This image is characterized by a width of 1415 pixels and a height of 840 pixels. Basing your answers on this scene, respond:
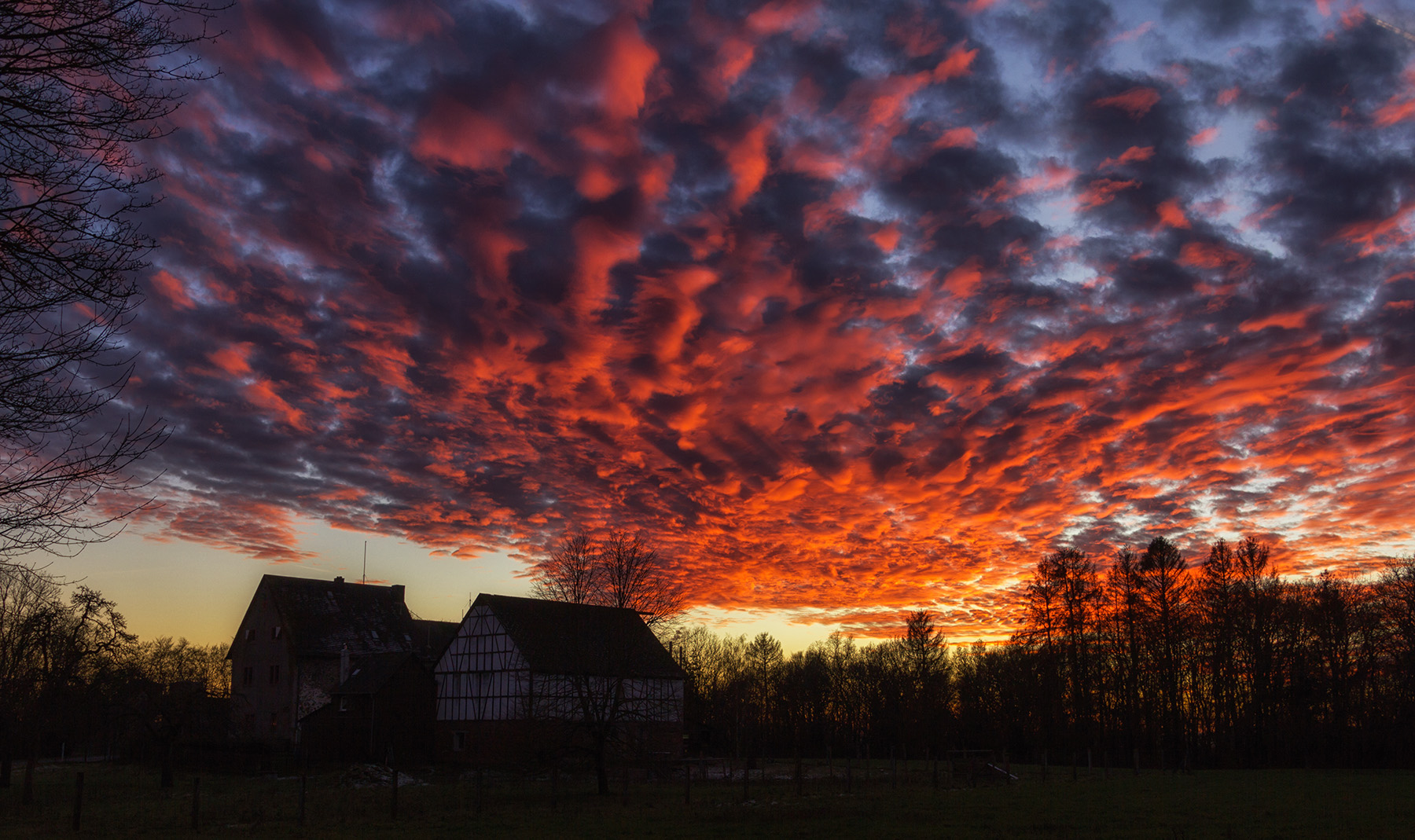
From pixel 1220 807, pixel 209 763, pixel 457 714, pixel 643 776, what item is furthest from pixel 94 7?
pixel 209 763

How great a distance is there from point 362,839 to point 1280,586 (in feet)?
197

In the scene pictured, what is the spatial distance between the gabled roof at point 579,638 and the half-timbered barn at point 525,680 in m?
0.07

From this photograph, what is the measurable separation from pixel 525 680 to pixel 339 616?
20581 millimetres

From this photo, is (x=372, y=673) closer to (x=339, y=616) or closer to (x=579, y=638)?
(x=339, y=616)

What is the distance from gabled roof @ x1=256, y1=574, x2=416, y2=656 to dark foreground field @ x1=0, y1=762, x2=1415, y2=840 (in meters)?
18.0

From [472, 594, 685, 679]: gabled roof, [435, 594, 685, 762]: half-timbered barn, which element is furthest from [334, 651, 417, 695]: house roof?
[472, 594, 685, 679]: gabled roof

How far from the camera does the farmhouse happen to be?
176 feet

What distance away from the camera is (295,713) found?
57688 millimetres

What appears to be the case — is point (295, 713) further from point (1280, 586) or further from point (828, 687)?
point (1280, 586)

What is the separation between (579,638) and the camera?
38.8m

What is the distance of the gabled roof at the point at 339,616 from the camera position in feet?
198

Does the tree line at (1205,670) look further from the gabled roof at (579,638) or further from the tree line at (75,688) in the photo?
the tree line at (75,688)

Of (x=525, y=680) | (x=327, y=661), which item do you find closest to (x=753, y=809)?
(x=525, y=680)

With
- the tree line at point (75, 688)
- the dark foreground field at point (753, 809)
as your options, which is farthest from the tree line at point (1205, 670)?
the tree line at point (75, 688)
